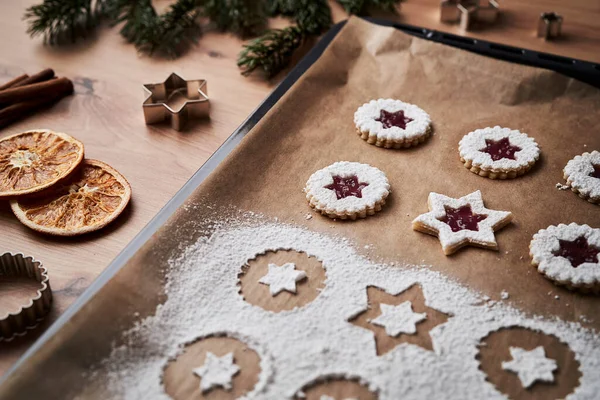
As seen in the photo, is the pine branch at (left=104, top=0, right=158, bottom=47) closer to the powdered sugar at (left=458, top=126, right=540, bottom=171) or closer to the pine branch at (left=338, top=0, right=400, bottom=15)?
the pine branch at (left=338, top=0, right=400, bottom=15)

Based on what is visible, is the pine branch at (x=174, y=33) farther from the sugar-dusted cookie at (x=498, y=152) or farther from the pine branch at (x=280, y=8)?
the sugar-dusted cookie at (x=498, y=152)

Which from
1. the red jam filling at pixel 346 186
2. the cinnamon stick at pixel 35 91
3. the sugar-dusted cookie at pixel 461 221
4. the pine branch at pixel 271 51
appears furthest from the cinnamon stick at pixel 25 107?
the sugar-dusted cookie at pixel 461 221

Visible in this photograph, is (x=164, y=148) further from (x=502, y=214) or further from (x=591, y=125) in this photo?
(x=591, y=125)

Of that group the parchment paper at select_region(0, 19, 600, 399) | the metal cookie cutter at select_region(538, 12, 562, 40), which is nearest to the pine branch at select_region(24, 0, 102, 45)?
the parchment paper at select_region(0, 19, 600, 399)

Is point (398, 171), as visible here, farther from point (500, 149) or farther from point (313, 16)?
point (313, 16)

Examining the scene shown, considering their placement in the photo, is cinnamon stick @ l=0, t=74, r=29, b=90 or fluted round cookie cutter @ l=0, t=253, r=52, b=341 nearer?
fluted round cookie cutter @ l=0, t=253, r=52, b=341
